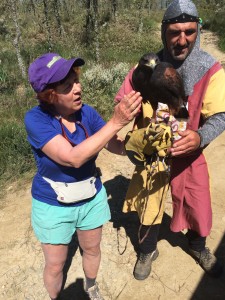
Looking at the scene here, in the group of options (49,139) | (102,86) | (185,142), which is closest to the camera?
(49,139)

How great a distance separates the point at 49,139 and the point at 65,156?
0.11 metres

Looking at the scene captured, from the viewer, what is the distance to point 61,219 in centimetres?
180

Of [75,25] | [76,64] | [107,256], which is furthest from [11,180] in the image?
[75,25]

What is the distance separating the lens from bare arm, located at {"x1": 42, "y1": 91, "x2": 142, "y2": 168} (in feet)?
4.82

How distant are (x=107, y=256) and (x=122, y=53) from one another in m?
6.36

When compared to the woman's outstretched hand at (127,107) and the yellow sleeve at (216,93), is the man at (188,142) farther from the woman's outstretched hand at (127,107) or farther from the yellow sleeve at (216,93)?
the woman's outstretched hand at (127,107)

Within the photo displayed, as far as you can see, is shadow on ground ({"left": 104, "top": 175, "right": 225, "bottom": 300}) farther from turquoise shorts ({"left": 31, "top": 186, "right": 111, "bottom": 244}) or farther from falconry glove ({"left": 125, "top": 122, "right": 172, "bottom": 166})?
falconry glove ({"left": 125, "top": 122, "right": 172, "bottom": 166})

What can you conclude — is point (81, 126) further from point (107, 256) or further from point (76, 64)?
point (107, 256)

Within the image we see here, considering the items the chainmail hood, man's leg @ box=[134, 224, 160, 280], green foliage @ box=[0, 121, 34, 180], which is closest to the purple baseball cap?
the chainmail hood

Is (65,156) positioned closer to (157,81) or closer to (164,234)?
(157,81)

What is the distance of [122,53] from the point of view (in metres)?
8.23

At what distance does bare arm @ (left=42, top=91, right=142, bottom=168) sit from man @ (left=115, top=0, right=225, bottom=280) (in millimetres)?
322

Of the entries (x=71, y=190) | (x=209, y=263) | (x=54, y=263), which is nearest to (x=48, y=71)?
(x=71, y=190)

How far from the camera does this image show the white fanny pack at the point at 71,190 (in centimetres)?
174
